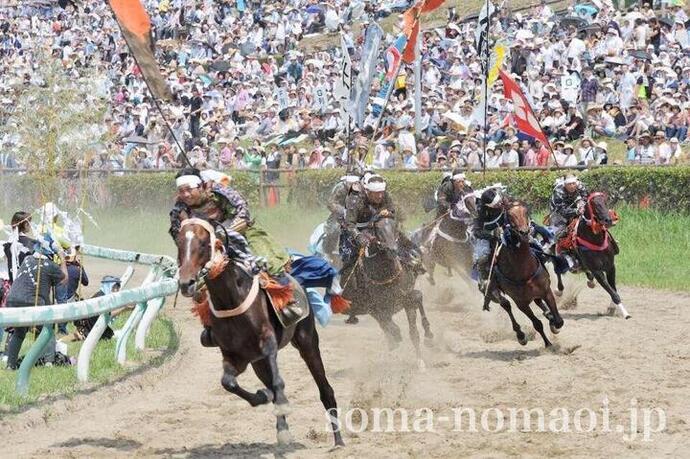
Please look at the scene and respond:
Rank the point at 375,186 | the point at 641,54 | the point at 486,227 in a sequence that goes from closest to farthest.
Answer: the point at 375,186 < the point at 486,227 < the point at 641,54

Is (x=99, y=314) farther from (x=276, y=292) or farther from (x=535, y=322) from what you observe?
(x=535, y=322)

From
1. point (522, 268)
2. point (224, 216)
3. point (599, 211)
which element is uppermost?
point (224, 216)

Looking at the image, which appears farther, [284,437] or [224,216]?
[224,216]

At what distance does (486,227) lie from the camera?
1502 cm

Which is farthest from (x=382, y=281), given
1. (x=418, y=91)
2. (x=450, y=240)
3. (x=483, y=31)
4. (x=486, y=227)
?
(x=418, y=91)

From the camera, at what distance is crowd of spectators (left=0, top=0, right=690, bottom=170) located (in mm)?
25688

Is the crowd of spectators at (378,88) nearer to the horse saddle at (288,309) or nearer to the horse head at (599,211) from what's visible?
the horse head at (599,211)

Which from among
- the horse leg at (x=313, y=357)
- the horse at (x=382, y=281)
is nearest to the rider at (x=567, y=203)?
the horse at (x=382, y=281)

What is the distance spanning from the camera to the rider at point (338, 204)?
653 inches

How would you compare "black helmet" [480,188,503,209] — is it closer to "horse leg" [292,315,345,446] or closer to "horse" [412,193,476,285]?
"horse" [412,193,476,285]

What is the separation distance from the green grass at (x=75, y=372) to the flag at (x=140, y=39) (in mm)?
3069

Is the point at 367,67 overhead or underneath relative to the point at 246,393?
overhead

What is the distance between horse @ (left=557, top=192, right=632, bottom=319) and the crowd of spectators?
2.67m

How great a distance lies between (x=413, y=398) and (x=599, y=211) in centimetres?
619
